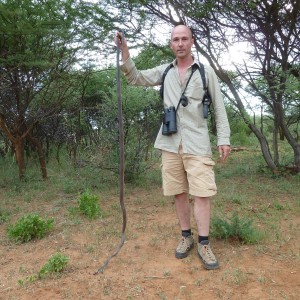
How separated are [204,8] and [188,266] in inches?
168

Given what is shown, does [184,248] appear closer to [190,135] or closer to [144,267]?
[144,267]

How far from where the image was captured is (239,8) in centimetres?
609

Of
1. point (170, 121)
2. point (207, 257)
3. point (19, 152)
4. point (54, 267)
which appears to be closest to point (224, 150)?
point (170, 121)

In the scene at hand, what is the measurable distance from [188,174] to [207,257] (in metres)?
0.69

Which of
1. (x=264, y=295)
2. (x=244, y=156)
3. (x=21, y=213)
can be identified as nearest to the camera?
(x=264, y=295)

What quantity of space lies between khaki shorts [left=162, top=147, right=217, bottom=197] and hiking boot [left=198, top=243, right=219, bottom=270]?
455mm

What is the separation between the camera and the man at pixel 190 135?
3076mm

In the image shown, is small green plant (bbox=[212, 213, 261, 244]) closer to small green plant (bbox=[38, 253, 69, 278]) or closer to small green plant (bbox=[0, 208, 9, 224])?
small green plant (bbox=[38, 253, 69, 278])

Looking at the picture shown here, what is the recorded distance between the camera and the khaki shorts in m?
3.06

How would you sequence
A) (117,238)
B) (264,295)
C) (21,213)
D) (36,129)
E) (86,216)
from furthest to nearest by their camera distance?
(36,129) < (21,213) < (86,216) < (117,238) < (264,295)

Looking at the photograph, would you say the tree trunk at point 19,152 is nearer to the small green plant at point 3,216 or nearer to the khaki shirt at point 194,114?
the small green plant at point 3,216

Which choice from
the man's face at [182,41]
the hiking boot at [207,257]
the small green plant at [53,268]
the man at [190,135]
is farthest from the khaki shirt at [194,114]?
the small green plant at [53,268]

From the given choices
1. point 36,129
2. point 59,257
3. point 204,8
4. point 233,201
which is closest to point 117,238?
point 59,257

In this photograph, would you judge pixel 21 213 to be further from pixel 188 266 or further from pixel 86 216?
pixel 188 266
